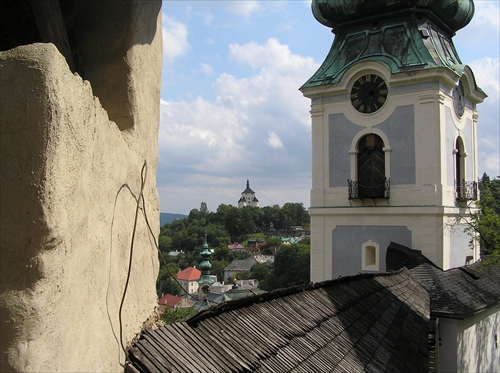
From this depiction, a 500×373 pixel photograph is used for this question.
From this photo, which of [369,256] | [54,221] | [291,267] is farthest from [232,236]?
[54,221]

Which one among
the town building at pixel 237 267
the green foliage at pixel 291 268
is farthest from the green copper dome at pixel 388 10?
the town building at pixel 237 267

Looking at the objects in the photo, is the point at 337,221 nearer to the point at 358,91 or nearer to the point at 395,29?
the point at 358,91

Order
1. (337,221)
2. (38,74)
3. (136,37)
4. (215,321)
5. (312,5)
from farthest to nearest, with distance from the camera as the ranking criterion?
(312,5)
(337,221)
(215,321)
(136,37)
(38,74)

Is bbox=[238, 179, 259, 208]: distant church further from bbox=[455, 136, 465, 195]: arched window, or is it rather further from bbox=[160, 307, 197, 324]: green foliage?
bbox=[455, 136, 465, 195]: arched window

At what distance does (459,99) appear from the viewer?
17.4 meters

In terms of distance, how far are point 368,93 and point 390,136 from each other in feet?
5.04

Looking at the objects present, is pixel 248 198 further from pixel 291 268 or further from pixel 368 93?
pixel 368 93

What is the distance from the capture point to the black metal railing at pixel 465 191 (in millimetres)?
16875

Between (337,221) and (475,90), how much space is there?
6.36m

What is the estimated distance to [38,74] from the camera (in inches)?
68.9

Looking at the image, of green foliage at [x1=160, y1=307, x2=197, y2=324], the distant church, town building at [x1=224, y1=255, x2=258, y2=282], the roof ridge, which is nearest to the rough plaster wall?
the roof ridge

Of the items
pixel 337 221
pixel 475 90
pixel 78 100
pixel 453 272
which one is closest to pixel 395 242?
pixel 337 221

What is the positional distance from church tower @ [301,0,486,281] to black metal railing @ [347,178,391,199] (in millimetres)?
31

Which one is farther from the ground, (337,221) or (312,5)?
(312,5)
